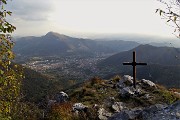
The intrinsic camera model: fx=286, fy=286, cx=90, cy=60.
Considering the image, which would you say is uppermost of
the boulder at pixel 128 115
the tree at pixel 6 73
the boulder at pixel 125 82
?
the tree at pixel 6 73

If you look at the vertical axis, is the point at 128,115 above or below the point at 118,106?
above

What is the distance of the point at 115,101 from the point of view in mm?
25781

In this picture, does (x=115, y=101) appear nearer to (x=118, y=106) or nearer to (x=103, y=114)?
(x=118, y=106)

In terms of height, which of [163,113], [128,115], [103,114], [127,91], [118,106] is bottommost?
[118,106]

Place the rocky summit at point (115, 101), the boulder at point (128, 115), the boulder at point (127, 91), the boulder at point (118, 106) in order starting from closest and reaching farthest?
the boulder at point (128, 115), the rocky summit at point (115, 101), the boulder at point (118, 106), the boulder at point (127, 91)

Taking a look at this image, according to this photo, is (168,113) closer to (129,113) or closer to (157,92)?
(129,113)

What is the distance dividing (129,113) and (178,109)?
3.14 m

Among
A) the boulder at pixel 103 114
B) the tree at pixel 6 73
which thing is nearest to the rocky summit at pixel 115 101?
the boulder at pixel 103 114

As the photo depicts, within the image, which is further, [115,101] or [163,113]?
[115,101]

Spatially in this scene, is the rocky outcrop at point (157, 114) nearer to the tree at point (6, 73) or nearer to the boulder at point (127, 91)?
the tree at point (6, 73)

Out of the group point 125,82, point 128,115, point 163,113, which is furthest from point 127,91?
point 163,113

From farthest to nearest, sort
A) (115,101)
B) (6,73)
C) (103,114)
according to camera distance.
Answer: (115,101), (103,114), (6,73)

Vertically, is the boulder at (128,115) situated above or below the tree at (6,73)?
below

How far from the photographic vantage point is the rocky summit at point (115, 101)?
15230 millimetres
